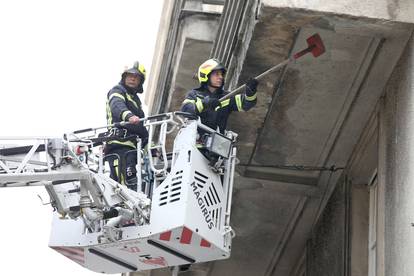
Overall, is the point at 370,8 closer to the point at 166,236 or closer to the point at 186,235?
the point at 186,235

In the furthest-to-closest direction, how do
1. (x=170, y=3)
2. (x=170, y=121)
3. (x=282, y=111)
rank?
(x=170, y=3) → (x=282, y=111) → (x=170, y=121)

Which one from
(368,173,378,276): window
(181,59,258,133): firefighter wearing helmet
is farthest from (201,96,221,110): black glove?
(368,173,378,276): window

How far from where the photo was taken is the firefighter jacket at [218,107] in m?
14.7

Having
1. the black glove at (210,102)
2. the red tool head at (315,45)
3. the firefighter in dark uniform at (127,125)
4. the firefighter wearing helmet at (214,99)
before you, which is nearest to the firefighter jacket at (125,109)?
the firefighter in dark uniform at (127,125)

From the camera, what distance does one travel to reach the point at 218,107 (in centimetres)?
1481

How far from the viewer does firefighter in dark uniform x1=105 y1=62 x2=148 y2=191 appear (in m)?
14.9

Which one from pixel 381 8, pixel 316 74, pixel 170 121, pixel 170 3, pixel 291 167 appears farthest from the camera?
pixel 170 3

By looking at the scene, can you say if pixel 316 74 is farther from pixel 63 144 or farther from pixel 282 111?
pixel 63 144

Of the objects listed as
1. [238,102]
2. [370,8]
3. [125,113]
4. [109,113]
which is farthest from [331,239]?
[370,8]

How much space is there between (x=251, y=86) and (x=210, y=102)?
502 millimetres

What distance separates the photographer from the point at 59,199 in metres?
14.4

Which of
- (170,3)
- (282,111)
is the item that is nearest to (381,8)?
(282,111)

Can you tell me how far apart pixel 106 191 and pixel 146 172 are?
763 millimetres

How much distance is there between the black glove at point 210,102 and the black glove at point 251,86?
0.37 meters
